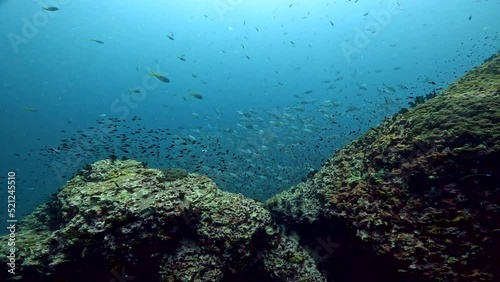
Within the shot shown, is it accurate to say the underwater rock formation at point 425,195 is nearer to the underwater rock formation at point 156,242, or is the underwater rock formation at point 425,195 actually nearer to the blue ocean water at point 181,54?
the underwater rock formation at point 156,242

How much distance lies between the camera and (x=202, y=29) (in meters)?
122

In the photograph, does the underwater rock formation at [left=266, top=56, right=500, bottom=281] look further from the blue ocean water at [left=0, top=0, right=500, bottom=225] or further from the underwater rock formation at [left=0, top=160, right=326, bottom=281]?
the blue ocean water at [left=0, top=0, right=500, bottom=225]

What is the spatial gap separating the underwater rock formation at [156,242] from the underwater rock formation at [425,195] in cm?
147

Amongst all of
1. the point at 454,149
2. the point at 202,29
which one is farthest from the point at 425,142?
the point at 202,29

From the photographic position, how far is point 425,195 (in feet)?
18.5

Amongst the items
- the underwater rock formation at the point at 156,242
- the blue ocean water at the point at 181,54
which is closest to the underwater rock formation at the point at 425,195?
the underwater rock formation at the point at 156,242

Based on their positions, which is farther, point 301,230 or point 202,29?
point 202,29

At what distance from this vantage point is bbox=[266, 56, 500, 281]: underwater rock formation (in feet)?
15.6

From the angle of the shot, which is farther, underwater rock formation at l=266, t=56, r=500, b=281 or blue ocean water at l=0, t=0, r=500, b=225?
blue ocean water at l=0, t=0, r=500, b=225

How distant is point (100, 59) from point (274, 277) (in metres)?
133

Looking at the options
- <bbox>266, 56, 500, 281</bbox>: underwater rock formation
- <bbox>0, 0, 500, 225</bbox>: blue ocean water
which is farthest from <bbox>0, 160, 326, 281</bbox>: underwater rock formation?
<bbox>0, 0, 500, 225</bbox>: blue ocean water

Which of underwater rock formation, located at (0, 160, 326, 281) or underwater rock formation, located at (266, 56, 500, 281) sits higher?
underwater rock formation, located at (266, 56, 500, 281)

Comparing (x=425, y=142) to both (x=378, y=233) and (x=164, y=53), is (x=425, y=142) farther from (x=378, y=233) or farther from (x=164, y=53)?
(x=164, y=53)

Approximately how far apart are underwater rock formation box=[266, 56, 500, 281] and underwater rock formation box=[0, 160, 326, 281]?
1472 millimetres
